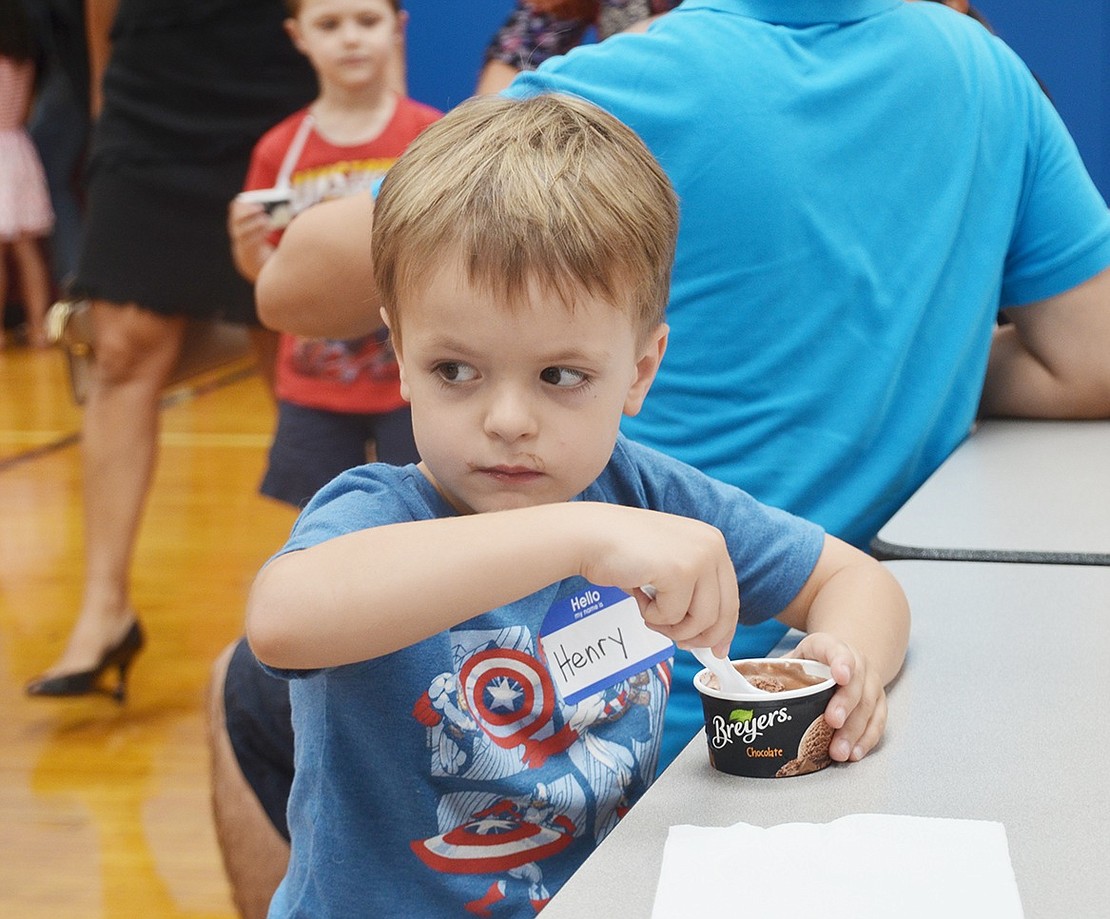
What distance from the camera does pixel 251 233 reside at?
1949 millimetres

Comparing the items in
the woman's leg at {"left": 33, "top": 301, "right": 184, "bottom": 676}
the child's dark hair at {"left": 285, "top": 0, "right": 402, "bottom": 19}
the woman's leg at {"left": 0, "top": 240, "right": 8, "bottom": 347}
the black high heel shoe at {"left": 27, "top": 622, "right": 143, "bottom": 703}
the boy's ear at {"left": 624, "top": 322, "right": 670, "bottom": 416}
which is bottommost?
the woman's leg at {"left": 0, "top": 240, "right": 8, "bottom": 347}

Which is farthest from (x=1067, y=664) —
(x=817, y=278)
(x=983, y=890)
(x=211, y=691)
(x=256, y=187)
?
(x=256, y=187)

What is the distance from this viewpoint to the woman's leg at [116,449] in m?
2.84

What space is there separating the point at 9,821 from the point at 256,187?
1195mm

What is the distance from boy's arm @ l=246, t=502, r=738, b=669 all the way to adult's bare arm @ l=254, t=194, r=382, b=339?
532mm

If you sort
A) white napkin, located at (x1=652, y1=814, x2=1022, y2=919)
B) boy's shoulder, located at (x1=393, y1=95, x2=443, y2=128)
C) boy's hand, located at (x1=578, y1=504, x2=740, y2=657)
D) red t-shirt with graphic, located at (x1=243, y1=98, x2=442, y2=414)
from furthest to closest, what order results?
boy's shoulder, located at (x1=393, y1=95, x2=443, y2=128)
red t-shirt with graphic, located at (x1=243, y1=98, x2=442, y2=414)
boy's hand, located at (x1=578, y1=504, x2=740, y2=657)
white napkin, located at (x1=652, y1=814, x2=1022, y2=919)

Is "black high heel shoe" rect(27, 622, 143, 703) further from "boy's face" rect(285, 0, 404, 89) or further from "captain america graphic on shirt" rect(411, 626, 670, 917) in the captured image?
"captain america graphic on shirt" rect(411, 626, 670, 917)

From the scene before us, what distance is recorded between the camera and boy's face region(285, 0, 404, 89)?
9.05ft

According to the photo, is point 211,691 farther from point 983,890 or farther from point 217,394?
point 217,394

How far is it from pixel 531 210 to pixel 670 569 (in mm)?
253

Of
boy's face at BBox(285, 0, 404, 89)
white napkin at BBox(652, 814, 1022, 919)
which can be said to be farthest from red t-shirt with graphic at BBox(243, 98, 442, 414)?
white napkin at BBox(652, 814, 1022, 919)

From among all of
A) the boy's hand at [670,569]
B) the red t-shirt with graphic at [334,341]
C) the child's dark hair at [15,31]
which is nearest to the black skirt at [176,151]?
the red t-shirt with graphic at [334,341]

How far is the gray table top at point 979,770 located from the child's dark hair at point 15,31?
Answer: 21.3ft

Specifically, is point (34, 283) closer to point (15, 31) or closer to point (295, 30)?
point (15, 31)
